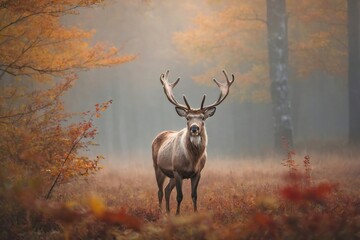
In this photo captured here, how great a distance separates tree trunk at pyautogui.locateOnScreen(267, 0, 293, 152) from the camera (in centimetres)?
1669

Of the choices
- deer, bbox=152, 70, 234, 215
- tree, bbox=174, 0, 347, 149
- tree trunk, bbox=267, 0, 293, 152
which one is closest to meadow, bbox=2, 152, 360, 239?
deer, bbox=152, 70, 234, 215

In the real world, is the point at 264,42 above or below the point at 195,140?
above

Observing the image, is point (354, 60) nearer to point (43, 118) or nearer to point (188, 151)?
point (188, 151)

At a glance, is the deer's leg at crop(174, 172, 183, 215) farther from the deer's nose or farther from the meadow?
the deer's nose

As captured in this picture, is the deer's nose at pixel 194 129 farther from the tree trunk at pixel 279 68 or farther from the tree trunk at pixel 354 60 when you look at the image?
the tree trunk at pixel 354 60

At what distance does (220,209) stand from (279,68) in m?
10.7

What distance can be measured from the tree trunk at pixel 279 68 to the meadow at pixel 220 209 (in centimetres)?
340

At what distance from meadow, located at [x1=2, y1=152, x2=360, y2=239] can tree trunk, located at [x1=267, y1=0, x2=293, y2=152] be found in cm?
340

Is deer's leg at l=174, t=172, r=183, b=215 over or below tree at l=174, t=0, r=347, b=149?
below

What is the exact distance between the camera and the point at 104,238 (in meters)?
5.43

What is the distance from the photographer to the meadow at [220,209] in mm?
4539

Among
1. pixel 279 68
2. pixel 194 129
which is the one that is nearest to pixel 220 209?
pixel 194 129

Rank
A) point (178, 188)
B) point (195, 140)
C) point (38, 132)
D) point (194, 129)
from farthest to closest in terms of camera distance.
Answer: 1. point (38, 132)
2. point (178, 188)
3. point (195, 140)
4. point (194, 129)

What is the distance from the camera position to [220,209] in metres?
7.16
